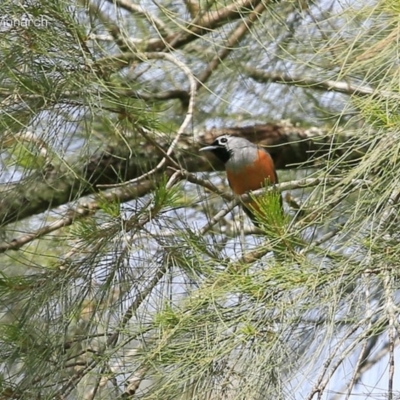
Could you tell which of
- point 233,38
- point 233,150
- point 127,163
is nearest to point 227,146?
point 233,150

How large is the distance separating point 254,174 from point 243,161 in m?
0.06

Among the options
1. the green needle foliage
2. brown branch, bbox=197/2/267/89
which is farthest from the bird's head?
the green needle foliage

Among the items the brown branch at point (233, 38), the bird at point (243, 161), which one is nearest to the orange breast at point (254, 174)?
the bird at point (243, 161)

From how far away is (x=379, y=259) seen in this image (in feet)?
4.33

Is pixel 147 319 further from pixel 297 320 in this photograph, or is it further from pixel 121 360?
pixel 297 320

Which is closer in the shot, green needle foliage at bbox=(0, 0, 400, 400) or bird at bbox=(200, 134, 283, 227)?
green needle foliage at bbox=(0, 0, 400, 400)

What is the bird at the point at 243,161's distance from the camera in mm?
2562

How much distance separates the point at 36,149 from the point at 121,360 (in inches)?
17.2

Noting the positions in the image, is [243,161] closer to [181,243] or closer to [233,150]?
[233,150]

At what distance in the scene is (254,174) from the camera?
2.65m

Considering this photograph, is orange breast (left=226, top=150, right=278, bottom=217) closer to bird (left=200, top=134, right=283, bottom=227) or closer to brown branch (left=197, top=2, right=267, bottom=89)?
bird (left=200, top=134, right=283, bottom=227)

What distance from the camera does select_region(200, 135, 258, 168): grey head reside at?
2.57 m

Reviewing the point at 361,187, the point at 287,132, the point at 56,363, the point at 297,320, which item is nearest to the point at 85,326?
the point at 56,363

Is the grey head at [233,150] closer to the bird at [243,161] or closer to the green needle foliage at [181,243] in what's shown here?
the bird at [243,161]
